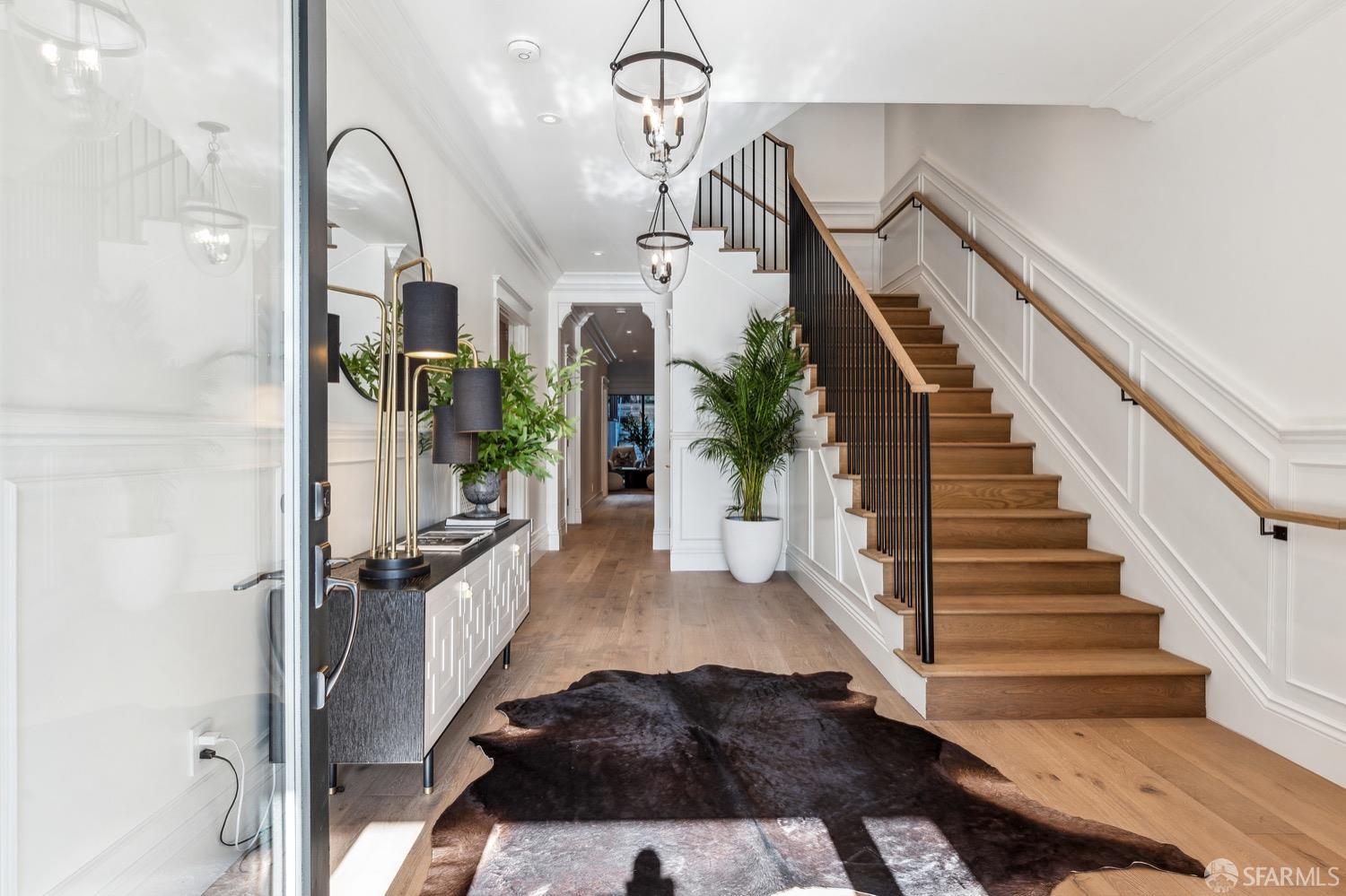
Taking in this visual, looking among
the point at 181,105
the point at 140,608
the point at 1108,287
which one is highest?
the point at 1108,287

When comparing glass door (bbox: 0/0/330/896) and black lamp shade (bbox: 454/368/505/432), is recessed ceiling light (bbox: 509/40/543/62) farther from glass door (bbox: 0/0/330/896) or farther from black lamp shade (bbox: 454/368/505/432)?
glass door (bbox: 0/0/330/896)

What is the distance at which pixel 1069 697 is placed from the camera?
2.66 meters

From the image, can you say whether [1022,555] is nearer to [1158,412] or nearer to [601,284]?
[1158,412]

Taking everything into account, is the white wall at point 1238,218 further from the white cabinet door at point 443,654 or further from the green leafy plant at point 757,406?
the white cabinet door at point 443,654

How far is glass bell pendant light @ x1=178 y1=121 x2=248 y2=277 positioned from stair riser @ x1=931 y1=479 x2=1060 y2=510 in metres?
3.43

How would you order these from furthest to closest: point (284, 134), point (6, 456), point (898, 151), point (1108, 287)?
point (898, 151)
point (1108, 287)
point (284, 134)
point (6, 456)

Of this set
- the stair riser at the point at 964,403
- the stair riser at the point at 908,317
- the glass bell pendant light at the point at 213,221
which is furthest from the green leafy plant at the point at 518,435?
the stair riser at the point at 908,317

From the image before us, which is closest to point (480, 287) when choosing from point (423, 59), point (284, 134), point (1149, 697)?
point (423, 59)

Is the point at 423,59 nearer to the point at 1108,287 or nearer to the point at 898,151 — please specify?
the point at 1108,287

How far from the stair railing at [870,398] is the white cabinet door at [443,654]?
1778 mm

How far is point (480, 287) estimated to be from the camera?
13.5 feet

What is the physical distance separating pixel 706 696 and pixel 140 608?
2.25 meters

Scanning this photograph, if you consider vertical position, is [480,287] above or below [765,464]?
above

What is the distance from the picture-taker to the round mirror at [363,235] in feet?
7.58
